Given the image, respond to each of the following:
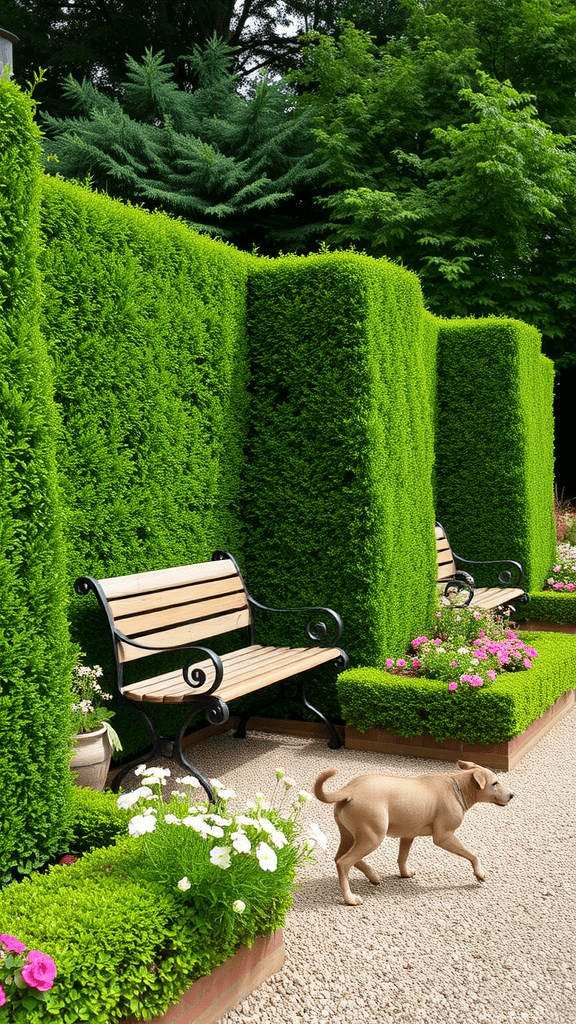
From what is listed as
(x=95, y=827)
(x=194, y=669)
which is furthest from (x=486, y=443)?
(x=95, y=827)

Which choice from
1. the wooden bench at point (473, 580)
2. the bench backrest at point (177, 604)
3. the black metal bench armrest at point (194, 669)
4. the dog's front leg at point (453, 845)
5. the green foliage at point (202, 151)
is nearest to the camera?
the dog's front leg at point (453, 845)

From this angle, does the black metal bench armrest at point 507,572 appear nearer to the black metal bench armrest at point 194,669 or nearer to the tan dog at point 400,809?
the black metal bench armrest at point 194,669

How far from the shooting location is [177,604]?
16.3ft

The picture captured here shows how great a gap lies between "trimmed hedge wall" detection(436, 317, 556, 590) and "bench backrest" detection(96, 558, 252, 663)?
176 inches

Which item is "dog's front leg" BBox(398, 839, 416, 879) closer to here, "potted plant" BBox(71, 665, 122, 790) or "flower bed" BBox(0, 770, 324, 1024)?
"flower bed" BBox(0, 770, 324, 1024)

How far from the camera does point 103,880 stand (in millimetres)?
2580

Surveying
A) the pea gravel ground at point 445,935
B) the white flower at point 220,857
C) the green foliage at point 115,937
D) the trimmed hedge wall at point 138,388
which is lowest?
the pea gravel ground at point 445,935

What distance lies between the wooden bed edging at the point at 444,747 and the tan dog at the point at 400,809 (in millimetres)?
1686

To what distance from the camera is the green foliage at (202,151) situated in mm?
15070

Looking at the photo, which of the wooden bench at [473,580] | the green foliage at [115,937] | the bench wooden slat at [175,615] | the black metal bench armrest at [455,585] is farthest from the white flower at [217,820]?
the black metal bench armrest at [455,585]

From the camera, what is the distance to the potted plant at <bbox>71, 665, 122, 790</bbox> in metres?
3.90

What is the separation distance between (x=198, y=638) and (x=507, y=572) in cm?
535

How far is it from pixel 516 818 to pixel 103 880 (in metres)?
2.60

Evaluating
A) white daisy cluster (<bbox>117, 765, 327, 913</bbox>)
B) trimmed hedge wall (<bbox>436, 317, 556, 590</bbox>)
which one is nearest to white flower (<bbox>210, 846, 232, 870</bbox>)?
white daisy cluster (<bbox>117, 765, 327, 913</bbox>)
